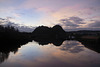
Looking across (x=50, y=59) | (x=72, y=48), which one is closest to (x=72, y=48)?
(x=72, y=48)

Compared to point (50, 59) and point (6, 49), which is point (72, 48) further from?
point (6, 49)

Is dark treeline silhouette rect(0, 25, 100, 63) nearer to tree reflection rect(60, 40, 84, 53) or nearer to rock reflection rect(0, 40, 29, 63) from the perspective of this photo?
rock reflection rect(0, 40, 29, 63)

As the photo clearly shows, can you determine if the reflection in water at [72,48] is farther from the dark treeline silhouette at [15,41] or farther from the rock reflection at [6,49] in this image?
the rock reflection at [6,49]

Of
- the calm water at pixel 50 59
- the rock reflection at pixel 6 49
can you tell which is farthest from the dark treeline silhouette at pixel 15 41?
the calm water at pixel 50 59

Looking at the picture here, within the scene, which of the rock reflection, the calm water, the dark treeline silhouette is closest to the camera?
the calm water

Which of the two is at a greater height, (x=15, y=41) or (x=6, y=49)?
(x=6, y=49)

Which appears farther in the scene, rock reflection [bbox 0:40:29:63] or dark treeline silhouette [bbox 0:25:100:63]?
dark treeline silhouette [bbox 0:25:100:63]

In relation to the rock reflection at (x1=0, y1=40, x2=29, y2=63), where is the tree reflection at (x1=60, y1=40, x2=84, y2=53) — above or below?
below

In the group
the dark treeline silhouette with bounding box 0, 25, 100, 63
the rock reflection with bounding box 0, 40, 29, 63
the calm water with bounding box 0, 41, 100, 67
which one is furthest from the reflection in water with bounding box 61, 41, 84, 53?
the rock reflection with bounding box 0, 40, 29, 63

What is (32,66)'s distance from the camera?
12766 mm

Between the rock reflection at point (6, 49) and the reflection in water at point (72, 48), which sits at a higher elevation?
the rock reflection at point (6, 49)

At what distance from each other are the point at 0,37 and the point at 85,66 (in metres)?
45.2

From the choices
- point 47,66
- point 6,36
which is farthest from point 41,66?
point 6,36

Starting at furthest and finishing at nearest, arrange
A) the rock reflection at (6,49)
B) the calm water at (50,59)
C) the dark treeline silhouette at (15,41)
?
the dark treeline silhouette at (15,41) → the rock reflection at (6,49) → the calm water at (50,59)
